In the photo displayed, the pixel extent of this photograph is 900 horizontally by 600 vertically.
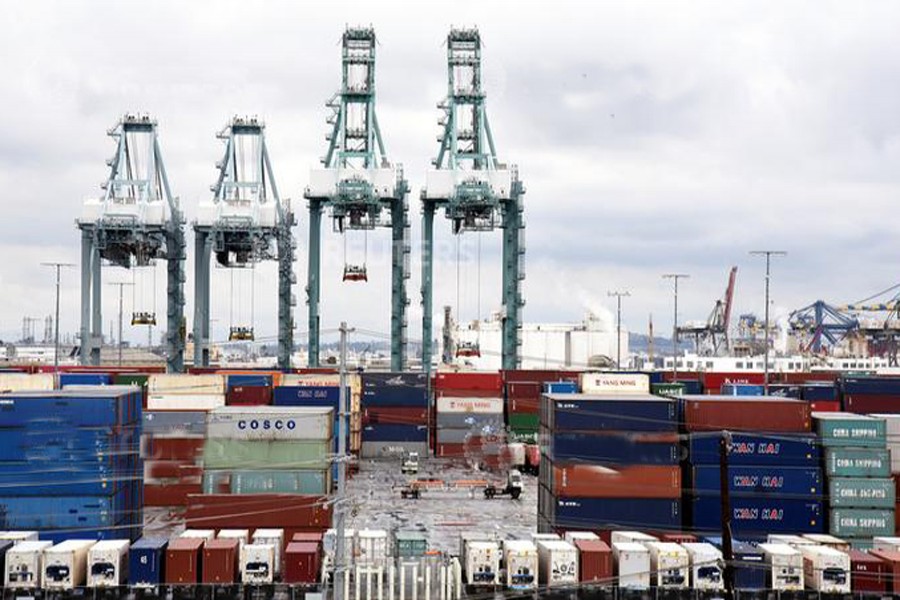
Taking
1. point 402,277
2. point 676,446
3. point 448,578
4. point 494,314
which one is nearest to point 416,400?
point 402,277

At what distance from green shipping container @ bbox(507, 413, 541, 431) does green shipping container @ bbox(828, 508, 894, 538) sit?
3170 centimetres

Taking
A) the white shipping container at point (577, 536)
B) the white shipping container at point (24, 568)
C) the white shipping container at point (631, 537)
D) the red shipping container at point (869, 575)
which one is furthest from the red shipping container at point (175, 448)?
the red shipping container at point (869, 575)

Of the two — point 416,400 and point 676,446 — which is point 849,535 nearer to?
point 676,446

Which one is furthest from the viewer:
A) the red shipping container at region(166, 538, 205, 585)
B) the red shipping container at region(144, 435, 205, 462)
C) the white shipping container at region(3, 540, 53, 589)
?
the red shipping container at region(144, 435, 205, 462)

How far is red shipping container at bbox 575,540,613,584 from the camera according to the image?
29.8 meters

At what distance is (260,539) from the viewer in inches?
1230

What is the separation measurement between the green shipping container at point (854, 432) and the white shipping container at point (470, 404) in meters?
30.1

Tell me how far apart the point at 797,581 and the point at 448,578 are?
1078 centimetres

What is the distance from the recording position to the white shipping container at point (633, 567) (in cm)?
2953

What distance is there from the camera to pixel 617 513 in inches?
1375

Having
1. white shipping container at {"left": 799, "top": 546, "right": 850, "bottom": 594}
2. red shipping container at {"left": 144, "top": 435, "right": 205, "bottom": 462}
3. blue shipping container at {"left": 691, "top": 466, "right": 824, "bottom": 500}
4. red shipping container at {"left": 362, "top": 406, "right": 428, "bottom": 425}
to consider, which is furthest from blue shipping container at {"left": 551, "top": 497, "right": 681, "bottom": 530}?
red shipping container at {"left": 362, "top": 406, "right": 428, "bottom": 425}

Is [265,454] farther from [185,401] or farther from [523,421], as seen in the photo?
[523,421]

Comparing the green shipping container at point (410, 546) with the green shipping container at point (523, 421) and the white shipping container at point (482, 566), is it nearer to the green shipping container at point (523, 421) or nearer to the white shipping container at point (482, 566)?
the white shipping container at point (482, 566)

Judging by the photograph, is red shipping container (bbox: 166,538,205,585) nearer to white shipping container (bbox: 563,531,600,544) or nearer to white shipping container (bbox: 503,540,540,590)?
white shipping container (bbox: 503,540,540,590)
